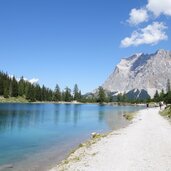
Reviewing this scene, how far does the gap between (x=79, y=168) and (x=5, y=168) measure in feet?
26.1

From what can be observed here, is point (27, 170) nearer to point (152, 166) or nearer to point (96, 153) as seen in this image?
point (96, 153)

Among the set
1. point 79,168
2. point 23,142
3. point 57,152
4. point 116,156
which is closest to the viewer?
point 79,168

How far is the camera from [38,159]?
30938mm

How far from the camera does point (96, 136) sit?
146 feet

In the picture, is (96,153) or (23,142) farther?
(23,142)

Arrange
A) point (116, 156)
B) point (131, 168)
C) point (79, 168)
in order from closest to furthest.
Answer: point (131, 168) → point (79, 168) → point (116, 156)

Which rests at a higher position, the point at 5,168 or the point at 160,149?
the point at 160,149

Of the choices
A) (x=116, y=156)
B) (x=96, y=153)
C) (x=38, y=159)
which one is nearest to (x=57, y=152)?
(x=38, y=159)

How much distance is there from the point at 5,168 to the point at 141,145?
537 inches

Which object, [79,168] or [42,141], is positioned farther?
[42,141]

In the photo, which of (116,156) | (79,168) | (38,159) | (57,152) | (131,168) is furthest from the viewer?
(57,152)

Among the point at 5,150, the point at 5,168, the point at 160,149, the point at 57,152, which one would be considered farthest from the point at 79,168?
the point at 5,150

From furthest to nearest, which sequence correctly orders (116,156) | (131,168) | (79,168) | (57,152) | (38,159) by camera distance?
(57,152)
(38,159)
(116,156)
(79,168)
(131,168)

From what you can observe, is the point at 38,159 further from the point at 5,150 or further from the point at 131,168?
the point at 131,168
